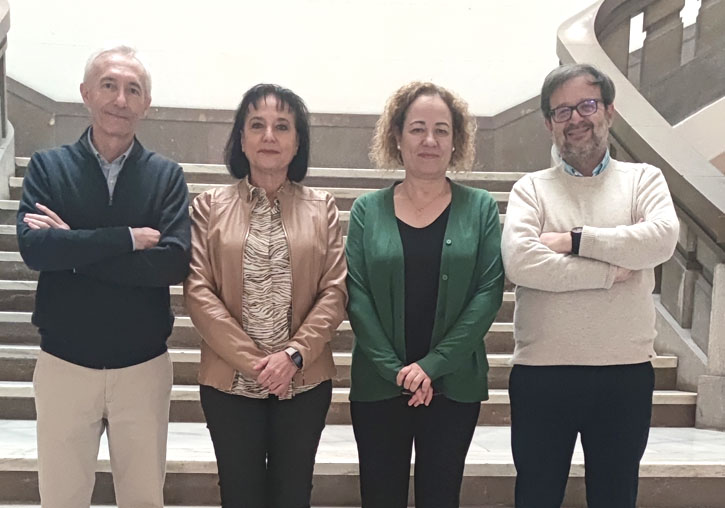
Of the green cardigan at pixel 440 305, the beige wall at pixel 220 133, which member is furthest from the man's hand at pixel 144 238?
the beige wall at pixel 220 133

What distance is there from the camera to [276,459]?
6.46 ft

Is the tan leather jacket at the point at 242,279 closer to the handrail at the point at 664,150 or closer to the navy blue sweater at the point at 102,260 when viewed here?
the navy blue sweater at the point at 102,260

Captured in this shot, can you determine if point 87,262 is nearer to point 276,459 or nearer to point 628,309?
point 276,459

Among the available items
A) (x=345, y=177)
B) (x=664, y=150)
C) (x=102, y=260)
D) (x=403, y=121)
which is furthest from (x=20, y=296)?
(x=664, y=150)

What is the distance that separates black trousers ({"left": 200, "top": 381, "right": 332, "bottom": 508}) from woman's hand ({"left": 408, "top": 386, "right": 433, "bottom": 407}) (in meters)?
0.29

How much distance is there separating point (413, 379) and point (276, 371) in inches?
15.2

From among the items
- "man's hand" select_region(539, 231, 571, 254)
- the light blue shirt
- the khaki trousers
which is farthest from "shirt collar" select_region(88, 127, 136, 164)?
"man's hand" select_region(539, 231, 571, 254)

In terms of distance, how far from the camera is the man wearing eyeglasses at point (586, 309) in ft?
6.32

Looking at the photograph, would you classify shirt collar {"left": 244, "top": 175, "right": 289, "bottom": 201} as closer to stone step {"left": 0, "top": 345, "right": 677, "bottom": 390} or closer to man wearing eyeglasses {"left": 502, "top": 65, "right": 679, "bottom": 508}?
man wearing eyeglasses {"left": 502, "top": 65, "right": 679, "bottom": 508}

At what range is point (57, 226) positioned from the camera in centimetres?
190

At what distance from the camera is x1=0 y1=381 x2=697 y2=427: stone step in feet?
10.2

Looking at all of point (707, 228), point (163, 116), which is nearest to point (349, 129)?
point (163, 116)

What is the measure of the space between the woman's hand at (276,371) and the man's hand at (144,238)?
1.52 ft

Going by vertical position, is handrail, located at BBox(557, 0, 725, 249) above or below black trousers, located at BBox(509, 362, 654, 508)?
above
